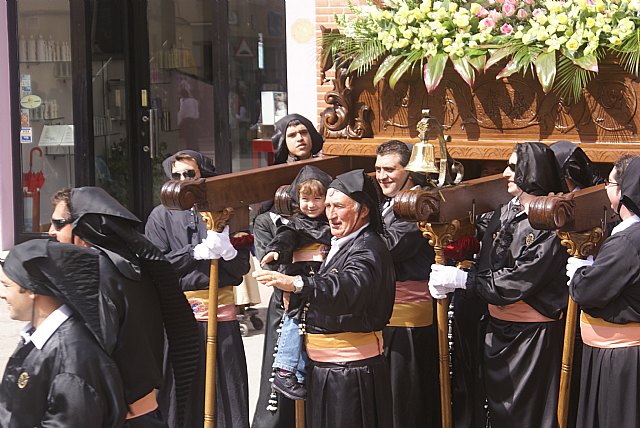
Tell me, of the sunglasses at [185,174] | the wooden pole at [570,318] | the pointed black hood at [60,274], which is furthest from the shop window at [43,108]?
the pointed black hood at [60,274]

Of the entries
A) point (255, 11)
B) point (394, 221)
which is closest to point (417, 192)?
point (394, 221)

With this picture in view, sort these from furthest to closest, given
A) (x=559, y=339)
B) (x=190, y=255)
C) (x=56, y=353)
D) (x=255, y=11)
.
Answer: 1. (x=255, y=11)
2. (x=190, y=255)
3. (x=559, y=339)
4. (x=56, y=353)

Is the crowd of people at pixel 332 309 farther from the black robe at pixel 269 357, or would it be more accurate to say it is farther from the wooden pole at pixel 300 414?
the wooden pole at pixel 300 414

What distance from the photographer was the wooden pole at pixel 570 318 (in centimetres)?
547

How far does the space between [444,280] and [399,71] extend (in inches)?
56.9

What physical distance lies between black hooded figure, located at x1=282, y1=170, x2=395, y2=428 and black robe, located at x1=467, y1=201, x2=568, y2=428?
28.8 inches

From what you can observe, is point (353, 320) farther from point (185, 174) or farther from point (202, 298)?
point (185, 174)

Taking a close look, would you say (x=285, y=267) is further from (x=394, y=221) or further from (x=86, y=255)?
(x=86, y=255)

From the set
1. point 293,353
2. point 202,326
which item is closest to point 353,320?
point 293,353

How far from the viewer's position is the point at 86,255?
4270 mm

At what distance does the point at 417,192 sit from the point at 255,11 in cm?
644

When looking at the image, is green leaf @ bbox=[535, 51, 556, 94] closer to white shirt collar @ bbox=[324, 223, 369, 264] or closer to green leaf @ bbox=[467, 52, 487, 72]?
green leaf @ bbox=[467, 52, 487, 72]

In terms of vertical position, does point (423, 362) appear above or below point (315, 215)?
below

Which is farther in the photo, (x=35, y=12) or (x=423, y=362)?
(x=35, y=12)
